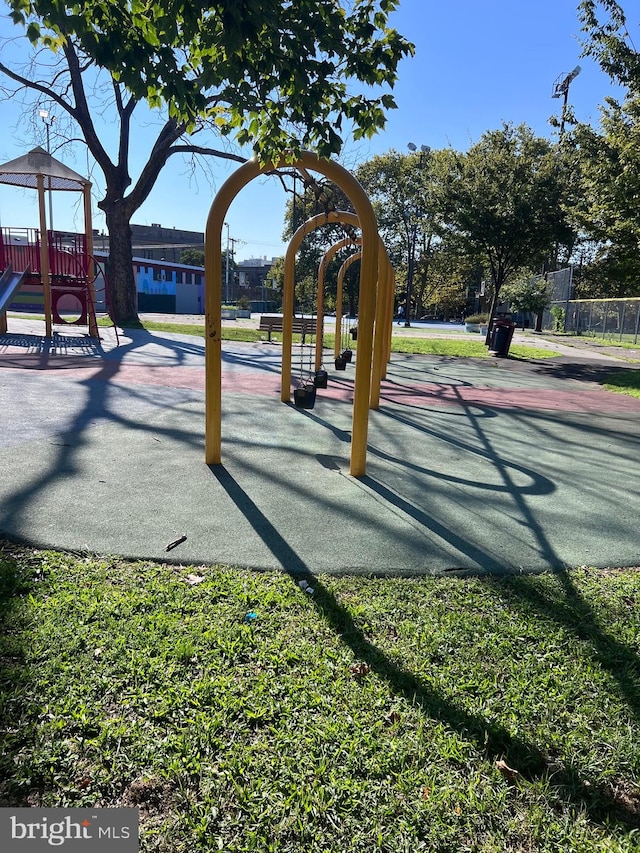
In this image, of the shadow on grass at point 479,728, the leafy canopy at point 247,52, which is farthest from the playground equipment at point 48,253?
the shadow on grass at point 479,728

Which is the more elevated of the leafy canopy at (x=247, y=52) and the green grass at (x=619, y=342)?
the leafy canopy at (x=247, y=52)

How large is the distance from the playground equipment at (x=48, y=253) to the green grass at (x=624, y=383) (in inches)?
552

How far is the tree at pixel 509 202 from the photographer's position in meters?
18.6

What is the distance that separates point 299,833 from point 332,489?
298 cm

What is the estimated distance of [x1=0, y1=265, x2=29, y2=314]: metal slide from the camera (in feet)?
45.7

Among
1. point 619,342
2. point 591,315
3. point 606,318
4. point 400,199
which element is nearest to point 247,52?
point 619,342

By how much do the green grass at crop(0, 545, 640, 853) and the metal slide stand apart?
43.6ft

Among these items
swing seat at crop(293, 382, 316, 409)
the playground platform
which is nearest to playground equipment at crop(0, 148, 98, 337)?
the playground platform

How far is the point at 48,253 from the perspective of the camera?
15.2 m

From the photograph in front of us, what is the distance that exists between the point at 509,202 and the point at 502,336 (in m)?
4.75

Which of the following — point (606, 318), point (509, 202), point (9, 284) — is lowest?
point (9, 284)

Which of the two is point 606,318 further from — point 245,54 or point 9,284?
point 245,54

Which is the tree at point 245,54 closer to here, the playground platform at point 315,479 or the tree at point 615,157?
the playground platform at point 315,479

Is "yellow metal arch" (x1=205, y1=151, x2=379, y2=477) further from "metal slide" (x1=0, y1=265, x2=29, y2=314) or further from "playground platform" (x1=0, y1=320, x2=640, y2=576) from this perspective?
"metal slide" (x1=0, y1=265, x2=29, y2=314)
